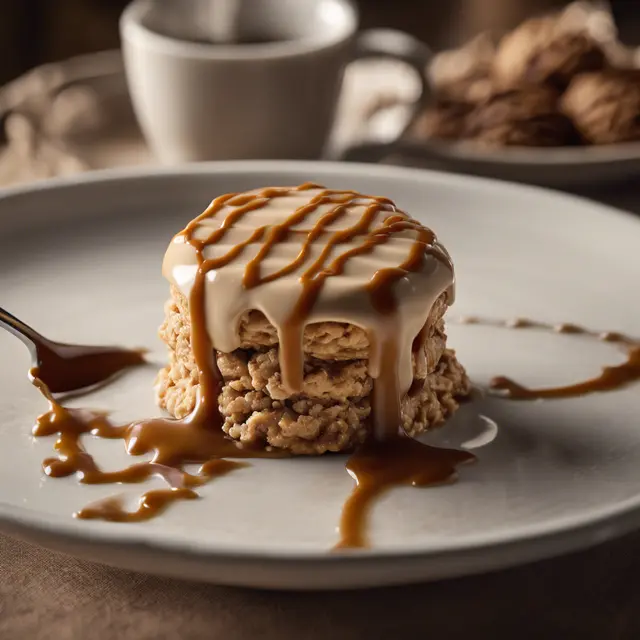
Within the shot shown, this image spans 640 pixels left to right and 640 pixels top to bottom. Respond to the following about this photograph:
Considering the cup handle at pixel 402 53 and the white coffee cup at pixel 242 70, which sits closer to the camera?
the white coffee cup at pixel 242 70

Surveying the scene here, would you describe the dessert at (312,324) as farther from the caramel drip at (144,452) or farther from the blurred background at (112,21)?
the blurred background at (112,21)

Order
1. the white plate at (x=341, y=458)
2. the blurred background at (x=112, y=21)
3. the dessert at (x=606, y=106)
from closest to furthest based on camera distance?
the white plate at (x=341, y=458)
the dessert at (x=606, y=106)
the blurred background at (x=112, y=21)

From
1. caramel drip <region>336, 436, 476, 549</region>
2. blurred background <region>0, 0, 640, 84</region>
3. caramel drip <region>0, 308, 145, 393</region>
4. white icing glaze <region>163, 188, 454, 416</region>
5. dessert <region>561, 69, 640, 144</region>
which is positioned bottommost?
blurred background <region>0, 0, 640, 84</region>

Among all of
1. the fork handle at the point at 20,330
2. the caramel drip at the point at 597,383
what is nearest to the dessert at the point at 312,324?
the caramel drip at the point at 597,383

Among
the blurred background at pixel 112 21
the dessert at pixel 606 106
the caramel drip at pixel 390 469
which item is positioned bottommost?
the blurred background at pixel 112 21

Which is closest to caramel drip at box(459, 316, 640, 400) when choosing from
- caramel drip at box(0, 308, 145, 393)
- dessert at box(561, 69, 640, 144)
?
caramel drip at box(0, 308, 145, 393)

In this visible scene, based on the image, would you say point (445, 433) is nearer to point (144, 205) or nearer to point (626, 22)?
point (144, 205)

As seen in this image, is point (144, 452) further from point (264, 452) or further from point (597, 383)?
point (597, 383)

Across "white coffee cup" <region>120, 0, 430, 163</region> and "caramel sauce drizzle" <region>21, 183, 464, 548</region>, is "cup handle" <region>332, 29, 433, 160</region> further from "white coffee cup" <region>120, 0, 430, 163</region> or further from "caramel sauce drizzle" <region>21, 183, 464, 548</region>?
"caramel sauce drizzle" <region>21, 183, 464, 548</region>

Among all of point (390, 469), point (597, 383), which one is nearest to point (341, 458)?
point (390, 469)
